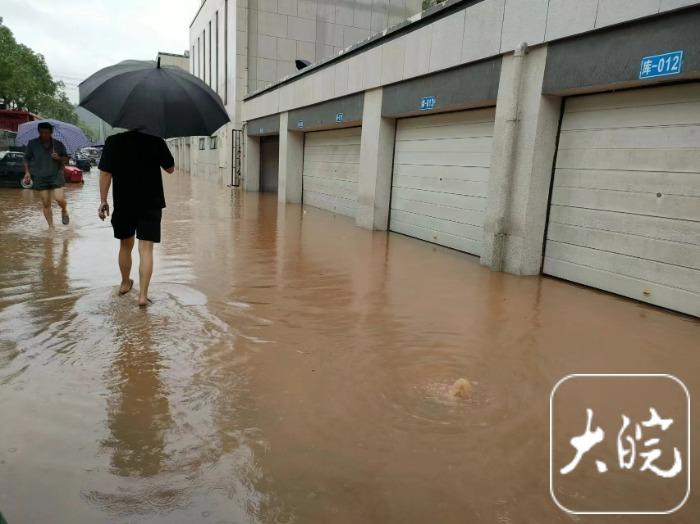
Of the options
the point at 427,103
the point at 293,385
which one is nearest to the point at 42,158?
the point at 427,103

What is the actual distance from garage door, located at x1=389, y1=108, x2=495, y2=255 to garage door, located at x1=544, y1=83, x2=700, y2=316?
62.1 inches

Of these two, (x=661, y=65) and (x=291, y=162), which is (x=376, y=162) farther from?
(x=291, y=162)

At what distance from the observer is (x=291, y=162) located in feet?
56.1

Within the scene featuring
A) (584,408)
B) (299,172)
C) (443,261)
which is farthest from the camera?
(299,172)

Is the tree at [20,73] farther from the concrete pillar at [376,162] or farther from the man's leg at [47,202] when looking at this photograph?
the concrete pillar at [376,162]

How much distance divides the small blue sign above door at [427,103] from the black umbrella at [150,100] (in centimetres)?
493

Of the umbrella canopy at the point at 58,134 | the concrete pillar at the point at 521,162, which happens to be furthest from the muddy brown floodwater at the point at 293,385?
the umbrella canopy at the point at 58,134

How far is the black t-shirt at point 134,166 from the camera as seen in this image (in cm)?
473

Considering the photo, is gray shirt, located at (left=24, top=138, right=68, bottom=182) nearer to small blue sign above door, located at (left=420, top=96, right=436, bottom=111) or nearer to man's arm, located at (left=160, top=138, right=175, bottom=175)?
man's arm, located at (left=160, top=138, right=175, bottom=175)

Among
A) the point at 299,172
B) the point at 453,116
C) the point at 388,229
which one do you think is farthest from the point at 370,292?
the point at 299,172

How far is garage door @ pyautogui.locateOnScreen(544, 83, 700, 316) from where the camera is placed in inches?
214

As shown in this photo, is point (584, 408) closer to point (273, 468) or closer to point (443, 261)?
point (273, 468)

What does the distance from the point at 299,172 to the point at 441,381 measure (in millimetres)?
14302

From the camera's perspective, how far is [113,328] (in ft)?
14.1
